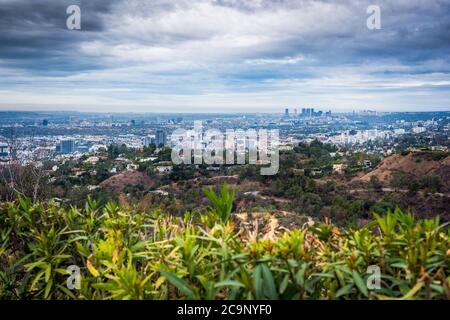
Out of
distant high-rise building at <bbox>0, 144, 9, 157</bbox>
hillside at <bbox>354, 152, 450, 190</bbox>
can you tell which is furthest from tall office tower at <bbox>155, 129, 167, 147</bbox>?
distant high-rise building at <bbox>0, 144, 9, 157</bbox>

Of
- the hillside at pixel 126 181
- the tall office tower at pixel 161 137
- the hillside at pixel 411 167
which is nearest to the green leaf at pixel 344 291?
the hillside at pixel 126 181

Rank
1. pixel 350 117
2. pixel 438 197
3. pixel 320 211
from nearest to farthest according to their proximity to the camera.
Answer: pixel 320 211 → pixel 438 197 → pixel 350 117

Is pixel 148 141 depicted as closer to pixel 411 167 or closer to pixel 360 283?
pixel 411 167

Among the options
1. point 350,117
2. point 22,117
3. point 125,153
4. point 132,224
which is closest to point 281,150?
point 125,153

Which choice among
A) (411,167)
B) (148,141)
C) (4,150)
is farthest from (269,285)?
(148,141)

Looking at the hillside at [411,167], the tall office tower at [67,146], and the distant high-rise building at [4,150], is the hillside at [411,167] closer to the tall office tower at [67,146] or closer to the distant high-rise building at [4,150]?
the tall office tower at [67,146]
